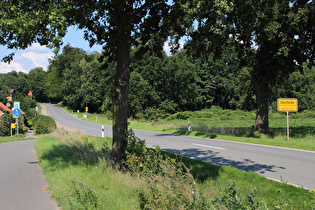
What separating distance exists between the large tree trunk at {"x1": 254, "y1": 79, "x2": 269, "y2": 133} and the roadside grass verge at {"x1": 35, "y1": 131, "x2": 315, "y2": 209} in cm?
1193

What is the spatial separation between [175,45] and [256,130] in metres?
11.6

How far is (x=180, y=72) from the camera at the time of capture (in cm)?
5888

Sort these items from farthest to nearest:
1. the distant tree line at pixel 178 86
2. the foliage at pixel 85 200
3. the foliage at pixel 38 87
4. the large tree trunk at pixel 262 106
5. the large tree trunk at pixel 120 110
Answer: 1. the foliage at pixel 38 87
2. the distant tree line at pixel 178 86
3. the large tree trunk at pixel 262 106
4. the large tree trunk at pixel 120 110
5. the foliage at pixel 85 200

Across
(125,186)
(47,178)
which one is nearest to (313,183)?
(125,186)

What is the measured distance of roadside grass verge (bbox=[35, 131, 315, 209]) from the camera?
366 cm

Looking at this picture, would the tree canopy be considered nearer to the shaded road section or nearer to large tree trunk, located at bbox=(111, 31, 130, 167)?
large tree trunk, located at bbox=(111, 31, 130, 167)

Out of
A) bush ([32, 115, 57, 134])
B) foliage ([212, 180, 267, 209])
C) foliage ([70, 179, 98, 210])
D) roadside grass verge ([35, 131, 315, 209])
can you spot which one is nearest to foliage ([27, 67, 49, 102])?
bush ([32, 115, 57, 134])

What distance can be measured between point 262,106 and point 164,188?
51.2 ft

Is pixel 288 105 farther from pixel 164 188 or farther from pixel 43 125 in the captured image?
pixel 43 125

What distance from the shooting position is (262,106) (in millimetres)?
18125

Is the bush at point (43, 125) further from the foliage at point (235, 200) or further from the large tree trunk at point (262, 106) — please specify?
the foliage at point (235, 200)

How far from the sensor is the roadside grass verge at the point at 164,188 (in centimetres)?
366

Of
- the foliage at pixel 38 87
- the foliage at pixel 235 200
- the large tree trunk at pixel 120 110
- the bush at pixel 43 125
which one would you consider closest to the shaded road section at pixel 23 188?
the large tree trunk at pixel 120 110

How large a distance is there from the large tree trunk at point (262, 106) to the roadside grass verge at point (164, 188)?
1193 cm
